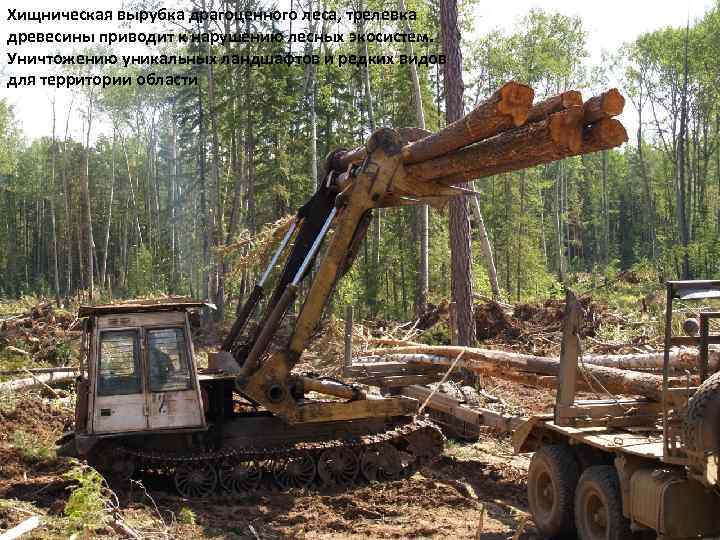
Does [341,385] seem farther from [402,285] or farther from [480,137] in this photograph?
[402,285]

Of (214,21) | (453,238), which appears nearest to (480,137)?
(453,238)

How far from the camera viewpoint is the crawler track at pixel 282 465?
9328mm

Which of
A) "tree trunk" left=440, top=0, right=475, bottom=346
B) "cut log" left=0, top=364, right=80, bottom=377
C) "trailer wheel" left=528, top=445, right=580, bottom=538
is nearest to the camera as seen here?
"trailer wheel" left=528, top=445, right=580, bottom=538

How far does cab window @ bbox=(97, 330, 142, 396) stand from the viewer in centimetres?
924

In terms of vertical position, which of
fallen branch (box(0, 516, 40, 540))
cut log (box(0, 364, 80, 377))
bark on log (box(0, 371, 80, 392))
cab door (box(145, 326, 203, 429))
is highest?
cab door (box(145, 326, 203, 429))

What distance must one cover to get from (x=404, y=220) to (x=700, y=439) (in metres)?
28.7

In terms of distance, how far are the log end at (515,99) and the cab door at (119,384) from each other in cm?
508

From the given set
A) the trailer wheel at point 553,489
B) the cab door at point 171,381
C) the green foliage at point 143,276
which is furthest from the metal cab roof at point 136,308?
the green foliage at point 143,276

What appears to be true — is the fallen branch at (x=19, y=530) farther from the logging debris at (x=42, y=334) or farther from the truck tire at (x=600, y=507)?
the logging debris at (x=42, y=334)

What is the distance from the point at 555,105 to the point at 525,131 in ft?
1.15

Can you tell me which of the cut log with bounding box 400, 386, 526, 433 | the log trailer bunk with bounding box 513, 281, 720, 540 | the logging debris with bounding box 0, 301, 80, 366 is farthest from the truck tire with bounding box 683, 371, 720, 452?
the logging debris with bounding box 0, 301, 80, 366

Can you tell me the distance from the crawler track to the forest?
5418mm

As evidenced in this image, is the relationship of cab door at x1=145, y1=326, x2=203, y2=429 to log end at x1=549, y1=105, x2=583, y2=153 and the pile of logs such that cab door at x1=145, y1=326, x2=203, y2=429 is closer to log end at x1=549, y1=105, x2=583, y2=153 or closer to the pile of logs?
the pile of logs

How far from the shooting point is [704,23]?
125 ft
